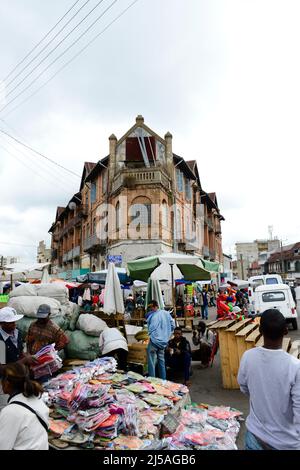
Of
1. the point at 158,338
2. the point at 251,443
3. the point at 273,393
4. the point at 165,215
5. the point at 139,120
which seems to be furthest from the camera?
the point at 139,120

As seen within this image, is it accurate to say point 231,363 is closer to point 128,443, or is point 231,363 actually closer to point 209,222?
point 128,443

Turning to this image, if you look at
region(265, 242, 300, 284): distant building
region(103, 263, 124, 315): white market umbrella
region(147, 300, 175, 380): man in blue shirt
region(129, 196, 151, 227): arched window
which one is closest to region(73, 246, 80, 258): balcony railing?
region(129, 196, 151, 227): arched window

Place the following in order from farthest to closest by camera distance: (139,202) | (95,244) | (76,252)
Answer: (76,252) → (95,244) → (139,202)

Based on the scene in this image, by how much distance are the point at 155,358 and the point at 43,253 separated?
80314 millimetres

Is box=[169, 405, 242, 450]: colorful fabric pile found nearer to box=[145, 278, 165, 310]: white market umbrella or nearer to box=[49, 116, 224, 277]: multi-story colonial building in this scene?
box=[145, 278, 165, 310]: white market umbrella

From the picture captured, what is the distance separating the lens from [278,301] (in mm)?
13156

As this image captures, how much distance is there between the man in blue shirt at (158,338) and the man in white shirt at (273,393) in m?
3.87

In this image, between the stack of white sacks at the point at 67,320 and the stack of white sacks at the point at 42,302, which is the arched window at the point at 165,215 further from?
the stack of white sacks at the point at 67,320

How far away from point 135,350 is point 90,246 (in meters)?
23.6

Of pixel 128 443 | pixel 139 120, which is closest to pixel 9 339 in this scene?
pixel 128 443

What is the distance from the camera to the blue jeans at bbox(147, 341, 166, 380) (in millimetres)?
6266

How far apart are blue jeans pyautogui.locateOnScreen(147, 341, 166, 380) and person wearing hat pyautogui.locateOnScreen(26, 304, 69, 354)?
6.69ft

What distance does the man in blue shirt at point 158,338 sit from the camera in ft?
20.4
